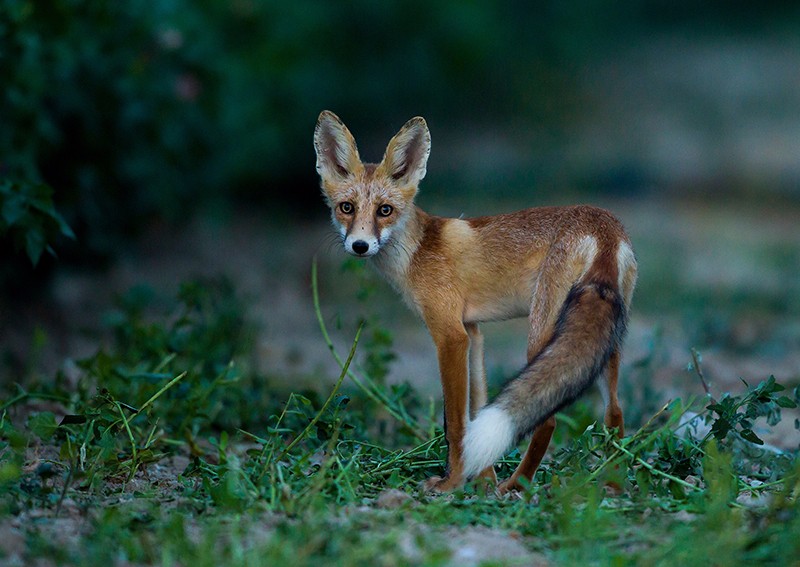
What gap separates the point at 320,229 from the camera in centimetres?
1338

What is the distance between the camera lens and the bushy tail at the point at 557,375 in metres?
4.01

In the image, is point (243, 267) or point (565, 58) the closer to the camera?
point (243, 267)

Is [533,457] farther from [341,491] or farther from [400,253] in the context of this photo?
[400,253]

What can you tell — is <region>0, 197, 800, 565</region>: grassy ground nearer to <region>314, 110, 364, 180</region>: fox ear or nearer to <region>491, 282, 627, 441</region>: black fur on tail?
<region>491, 282, 627, 441</region>: black fur on tail

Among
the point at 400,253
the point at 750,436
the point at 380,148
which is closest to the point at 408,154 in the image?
the point at 400,253

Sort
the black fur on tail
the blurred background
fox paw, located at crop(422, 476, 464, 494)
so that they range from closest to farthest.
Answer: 1. the black fur on tail
2. fox paw, located at crop(422, 476, 464, 494)
3. the blurred background

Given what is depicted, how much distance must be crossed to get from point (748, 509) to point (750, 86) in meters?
15.0

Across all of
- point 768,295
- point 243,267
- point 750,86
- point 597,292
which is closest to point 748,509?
point 597,292

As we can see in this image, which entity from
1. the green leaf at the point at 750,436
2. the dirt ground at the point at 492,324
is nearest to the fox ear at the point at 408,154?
the dirt ground at the point at 492,324

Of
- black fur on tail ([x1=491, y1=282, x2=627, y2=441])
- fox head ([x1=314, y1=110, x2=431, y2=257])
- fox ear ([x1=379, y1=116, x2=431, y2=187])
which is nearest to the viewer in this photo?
black fur on tail ([x1=491, y1=282, x2=627, y2=441])

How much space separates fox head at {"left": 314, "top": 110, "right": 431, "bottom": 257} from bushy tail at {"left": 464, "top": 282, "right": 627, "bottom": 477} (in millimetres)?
1016

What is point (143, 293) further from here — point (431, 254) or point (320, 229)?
point (320, 229)

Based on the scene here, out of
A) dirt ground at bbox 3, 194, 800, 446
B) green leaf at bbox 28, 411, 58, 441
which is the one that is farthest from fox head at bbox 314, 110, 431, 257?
green leaf at bbox 28, 411, 58, 441

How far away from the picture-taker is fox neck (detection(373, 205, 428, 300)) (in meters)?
5.10
